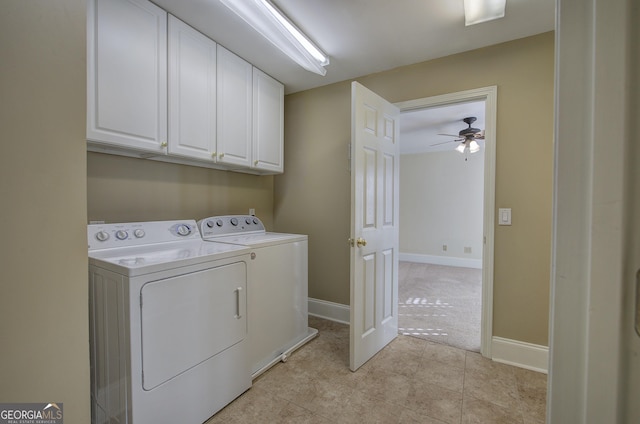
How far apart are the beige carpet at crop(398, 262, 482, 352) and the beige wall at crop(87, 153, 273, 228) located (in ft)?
7.01

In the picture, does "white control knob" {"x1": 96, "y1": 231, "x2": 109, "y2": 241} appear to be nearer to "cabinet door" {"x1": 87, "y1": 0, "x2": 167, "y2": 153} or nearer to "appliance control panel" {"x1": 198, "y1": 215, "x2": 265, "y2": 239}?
"cabinet door" {"x1": 87, "y1": 0, "x2": 167, "y2": 153}

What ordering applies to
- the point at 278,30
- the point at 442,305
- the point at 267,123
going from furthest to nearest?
1. the point at 442,305
2. the point at 267,123
3. the point at 278,30

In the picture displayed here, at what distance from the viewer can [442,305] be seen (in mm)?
3354

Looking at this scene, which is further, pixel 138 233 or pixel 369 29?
pixel 369 29

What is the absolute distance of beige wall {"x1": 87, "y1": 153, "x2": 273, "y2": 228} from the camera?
1816mm

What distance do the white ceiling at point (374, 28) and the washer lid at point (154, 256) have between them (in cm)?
154

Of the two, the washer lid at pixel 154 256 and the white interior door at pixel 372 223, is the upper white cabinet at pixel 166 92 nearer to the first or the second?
the washer lid at pixel 154 256

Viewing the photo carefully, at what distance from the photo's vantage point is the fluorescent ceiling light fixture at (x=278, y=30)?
1.64 meters

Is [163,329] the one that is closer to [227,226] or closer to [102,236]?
[102,236]

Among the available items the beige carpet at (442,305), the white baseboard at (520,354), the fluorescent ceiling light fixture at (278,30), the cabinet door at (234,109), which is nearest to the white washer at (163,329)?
the cabinet door at (234,109)

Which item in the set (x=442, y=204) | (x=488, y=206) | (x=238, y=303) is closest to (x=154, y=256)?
(x=238, y=303)

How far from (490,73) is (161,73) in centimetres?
241

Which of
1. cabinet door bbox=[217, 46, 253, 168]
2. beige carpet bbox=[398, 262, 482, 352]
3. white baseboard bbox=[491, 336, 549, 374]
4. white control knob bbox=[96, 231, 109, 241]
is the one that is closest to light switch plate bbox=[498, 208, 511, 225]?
white baseboard bbox=[491, 336, 549, 374]

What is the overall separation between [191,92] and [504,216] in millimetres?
2520
